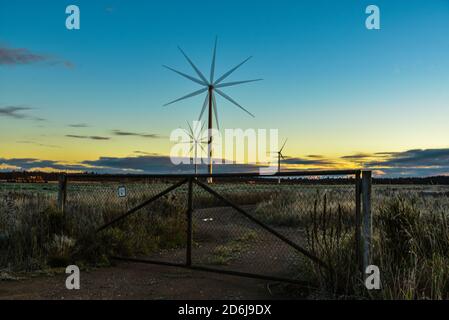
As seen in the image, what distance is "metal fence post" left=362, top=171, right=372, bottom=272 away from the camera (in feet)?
23.5

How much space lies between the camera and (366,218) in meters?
7.31

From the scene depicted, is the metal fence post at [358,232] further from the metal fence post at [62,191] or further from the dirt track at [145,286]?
the metal fence post at [62,191]

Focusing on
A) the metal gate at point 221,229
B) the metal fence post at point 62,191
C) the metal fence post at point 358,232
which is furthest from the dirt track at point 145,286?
the metal fence post at point 62,191

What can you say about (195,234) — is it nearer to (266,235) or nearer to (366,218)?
(266,235)

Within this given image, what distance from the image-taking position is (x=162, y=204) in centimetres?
1497

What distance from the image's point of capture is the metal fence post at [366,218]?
23.5 ft

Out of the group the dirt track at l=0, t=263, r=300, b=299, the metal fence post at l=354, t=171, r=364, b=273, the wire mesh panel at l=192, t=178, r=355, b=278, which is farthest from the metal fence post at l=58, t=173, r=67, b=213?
the metal fence post at l=354, t=171, r=364, b=273

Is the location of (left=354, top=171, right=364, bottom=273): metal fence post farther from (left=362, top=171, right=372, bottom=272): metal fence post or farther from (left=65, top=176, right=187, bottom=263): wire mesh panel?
(left=65, top=176, right=187, bottom=263): wire mesh panel

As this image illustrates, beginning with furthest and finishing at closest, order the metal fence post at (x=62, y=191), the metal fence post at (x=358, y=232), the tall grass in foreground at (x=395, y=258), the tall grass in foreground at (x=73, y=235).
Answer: the metal fence post at (x=62, y=191) → the tall grass in foreground at (x=73, y=235) → the metal fence post at (x=358, y=232) → the tall grass in foreground at (x=395, y=258)

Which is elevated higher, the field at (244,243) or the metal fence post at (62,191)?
the metal fence post at (62,191)

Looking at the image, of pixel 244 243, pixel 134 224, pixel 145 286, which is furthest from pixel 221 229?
pixel 145 286

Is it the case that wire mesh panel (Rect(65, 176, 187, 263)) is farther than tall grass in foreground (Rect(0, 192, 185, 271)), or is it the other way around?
wire mesh panel (Rect(65, 176, 187, 263))
